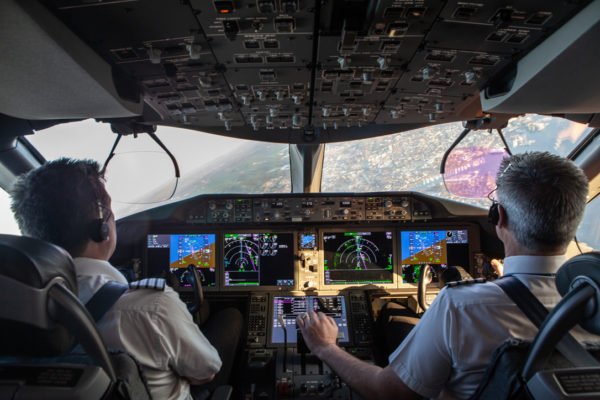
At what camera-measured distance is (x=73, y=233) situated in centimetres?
117

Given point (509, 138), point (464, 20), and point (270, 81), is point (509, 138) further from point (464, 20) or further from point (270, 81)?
point (270, 81)

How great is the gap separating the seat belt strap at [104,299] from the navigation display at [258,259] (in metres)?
1.89

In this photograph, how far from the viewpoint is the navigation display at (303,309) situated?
2729 mm

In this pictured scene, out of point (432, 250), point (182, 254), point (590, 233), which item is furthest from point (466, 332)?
point (590, 233)

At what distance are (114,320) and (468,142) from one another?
9.91ft

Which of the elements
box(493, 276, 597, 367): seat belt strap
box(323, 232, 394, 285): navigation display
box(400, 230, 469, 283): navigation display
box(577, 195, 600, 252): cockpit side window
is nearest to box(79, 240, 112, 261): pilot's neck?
box(493, 276, 597, 367): seat belt strap

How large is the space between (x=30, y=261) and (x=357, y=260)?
8.51 ft

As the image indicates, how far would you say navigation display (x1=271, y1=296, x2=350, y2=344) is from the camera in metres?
2.73

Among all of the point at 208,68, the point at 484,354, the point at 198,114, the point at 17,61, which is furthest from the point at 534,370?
the point at 198,114

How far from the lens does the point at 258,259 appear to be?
2998mm

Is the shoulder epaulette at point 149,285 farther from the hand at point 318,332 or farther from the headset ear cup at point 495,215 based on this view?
the headset ear cup at point 495,215

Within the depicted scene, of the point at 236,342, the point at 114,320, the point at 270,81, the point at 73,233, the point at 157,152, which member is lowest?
the point at 236,342

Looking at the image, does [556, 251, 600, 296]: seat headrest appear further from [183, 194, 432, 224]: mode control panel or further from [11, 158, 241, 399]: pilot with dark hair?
[183, 194, 432, 224]: mode control panel

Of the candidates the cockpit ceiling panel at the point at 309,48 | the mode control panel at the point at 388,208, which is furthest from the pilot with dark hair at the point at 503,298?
the mode control panel at the point at 388,208
